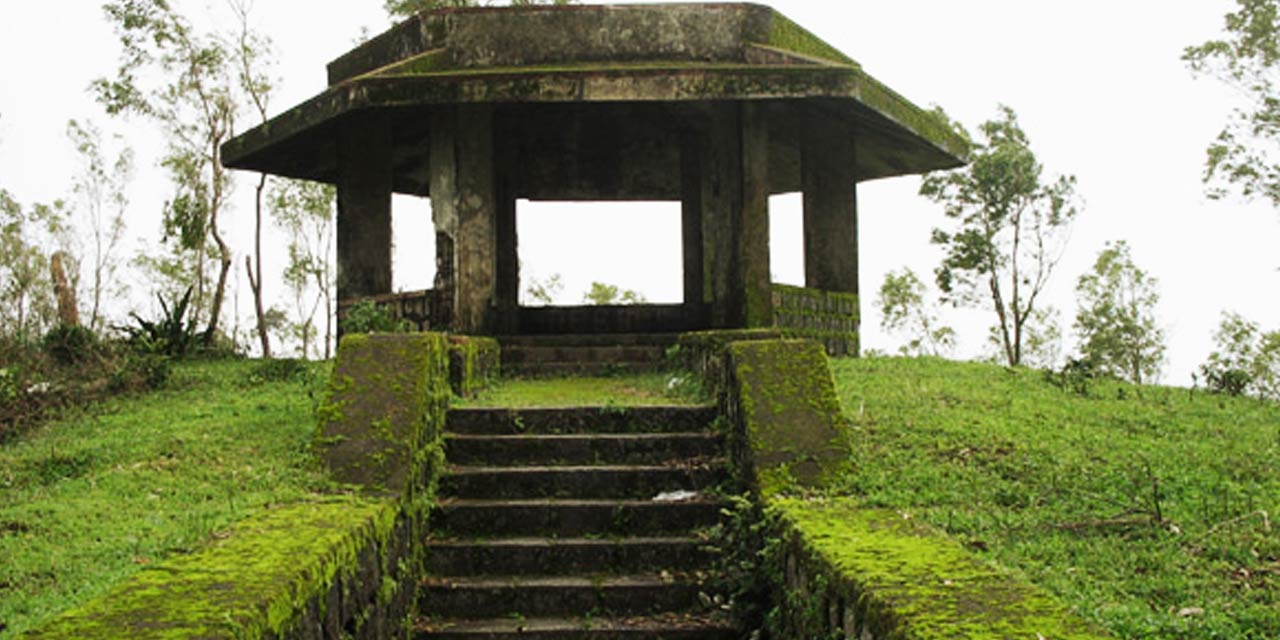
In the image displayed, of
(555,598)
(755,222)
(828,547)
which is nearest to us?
(828,547)

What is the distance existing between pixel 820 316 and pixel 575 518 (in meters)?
6.12

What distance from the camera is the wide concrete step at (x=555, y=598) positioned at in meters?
5.45

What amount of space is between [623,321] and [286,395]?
5.36m

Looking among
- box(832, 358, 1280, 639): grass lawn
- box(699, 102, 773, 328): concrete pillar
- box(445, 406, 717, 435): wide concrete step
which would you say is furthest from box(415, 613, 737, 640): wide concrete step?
box(699, 102, 773, 328): concrete pillar

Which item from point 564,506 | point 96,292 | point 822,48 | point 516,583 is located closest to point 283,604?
point 516,583

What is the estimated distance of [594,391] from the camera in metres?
8.43

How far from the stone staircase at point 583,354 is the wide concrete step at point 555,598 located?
171 inches

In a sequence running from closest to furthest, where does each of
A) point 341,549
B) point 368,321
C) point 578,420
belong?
point 341,549 < point 578,420 < point 368,321

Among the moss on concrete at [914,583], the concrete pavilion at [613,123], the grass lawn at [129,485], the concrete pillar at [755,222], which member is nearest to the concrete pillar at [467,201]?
the concrete pavilion at [613,123]

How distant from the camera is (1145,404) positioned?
8.86 metres

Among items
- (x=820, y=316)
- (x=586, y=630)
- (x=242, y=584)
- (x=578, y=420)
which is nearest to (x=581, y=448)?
(x=578, y=420)

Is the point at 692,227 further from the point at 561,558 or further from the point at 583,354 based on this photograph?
the point at 561,558

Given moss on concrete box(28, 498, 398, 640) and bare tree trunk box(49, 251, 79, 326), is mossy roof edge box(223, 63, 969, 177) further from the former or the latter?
bare tree trunk box(49, 251, 79, 326)

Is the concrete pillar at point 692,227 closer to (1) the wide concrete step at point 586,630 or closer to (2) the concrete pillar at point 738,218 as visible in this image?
(2) the concrete pillar at point 738,218
